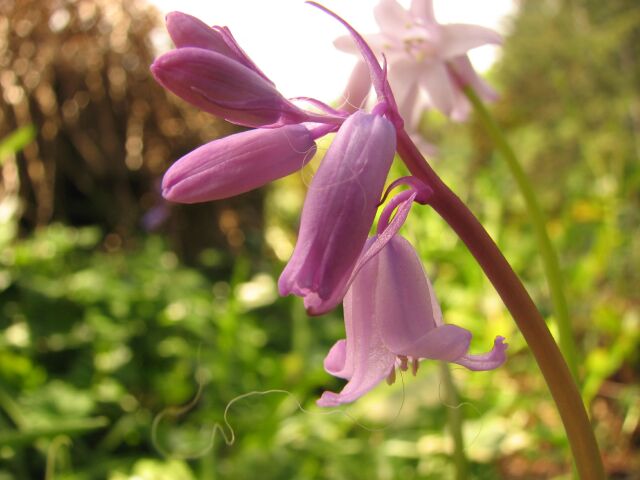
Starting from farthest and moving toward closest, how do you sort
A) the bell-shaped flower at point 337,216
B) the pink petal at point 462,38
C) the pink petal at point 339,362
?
the pink petal at point 462,38, the pink petal at point 339,362, the bell-shaped flower at point 337,216

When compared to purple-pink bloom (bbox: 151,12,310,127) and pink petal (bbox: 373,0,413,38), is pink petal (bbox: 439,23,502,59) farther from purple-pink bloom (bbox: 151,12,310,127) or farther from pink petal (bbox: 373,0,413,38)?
purple-pink bloom (bbox: 151,12,310,127)

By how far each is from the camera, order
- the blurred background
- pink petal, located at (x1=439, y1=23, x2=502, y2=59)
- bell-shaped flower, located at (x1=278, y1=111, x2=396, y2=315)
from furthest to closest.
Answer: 1. the blurred background
2. pink petal, located at (x1=439, y1=23, x2=502, y2=59)
3. bell-shaped flower, located at (x1=278, y1=111, x2=396, y2=315)

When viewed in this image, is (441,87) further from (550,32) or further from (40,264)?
(550,32)

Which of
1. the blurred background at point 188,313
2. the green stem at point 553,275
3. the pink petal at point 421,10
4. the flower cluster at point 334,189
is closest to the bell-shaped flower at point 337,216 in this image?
the flower cluster at point 334,189

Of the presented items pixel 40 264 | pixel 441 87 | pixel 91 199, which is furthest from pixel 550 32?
pixel 441 87

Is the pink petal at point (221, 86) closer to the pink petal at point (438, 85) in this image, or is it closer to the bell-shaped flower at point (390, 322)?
the bell-shaped flower at point (390, 322)

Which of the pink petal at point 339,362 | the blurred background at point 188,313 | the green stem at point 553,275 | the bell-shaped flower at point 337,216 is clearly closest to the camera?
the bell-shaped flower at point 337,216

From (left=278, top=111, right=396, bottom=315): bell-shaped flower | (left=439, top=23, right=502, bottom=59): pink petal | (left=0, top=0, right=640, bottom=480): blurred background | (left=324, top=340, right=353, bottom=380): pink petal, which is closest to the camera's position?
(left=278, top=111, right=396, bottom=315): bell-shaped flower

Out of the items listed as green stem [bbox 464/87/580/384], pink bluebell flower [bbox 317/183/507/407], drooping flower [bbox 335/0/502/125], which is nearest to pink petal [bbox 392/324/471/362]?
pink bluebell flower [bbox 317/183/507/407]
